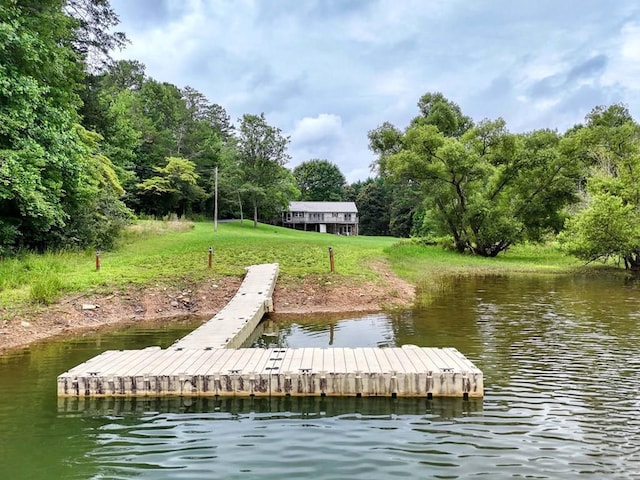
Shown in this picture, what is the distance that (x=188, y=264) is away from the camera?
15.8 metres

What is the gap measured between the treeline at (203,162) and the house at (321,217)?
9.97 meters

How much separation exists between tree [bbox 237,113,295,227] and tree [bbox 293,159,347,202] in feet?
87.9

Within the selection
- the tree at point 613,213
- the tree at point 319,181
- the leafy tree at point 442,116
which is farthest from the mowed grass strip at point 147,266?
the tree at point 319,181

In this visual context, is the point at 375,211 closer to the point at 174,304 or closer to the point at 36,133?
the point at 36,133

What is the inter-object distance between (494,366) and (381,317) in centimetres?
438

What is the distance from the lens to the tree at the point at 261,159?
1896 inches

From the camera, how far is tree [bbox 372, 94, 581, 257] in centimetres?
2825

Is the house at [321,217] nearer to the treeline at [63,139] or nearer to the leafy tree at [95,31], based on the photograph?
the treeline at [63,139]

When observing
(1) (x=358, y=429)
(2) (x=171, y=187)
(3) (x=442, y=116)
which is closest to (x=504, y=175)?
(3) (x=442, y=116)

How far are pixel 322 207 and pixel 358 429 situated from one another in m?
62.5

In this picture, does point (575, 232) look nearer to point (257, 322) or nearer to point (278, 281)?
point (278, 281)

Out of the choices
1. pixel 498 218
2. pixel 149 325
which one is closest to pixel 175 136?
pixel 498 218

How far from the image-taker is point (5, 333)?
29.4 feet

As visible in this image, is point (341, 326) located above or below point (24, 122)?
below
